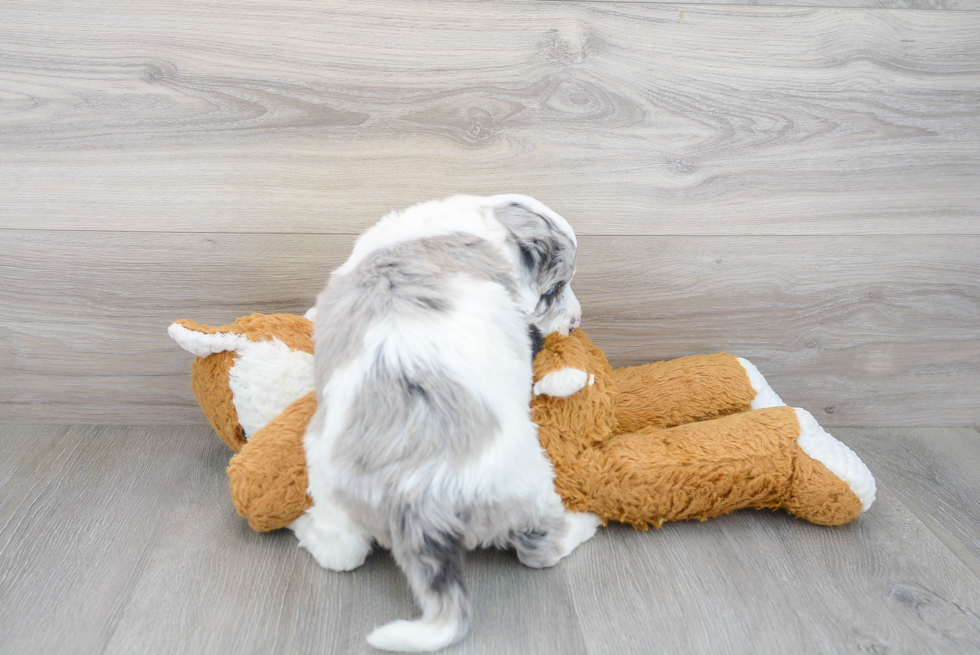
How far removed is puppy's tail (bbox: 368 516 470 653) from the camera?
97 cm

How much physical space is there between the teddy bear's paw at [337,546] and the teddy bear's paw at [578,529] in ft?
1.12

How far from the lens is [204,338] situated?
1305 millimetres

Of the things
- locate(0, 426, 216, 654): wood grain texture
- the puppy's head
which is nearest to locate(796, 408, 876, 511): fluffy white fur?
the puppy's head

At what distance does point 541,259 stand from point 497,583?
21.6 inches

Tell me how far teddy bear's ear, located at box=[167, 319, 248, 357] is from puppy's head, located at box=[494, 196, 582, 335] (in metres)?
0.56

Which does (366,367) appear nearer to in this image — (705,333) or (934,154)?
(705,333)

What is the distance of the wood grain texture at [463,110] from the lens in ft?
4.47

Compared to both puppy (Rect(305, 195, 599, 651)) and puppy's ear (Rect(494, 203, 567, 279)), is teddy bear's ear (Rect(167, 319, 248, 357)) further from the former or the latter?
puppy's ear (Rect(494, 203, 567, 279))

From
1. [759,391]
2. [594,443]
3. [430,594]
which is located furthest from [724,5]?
[430,594]

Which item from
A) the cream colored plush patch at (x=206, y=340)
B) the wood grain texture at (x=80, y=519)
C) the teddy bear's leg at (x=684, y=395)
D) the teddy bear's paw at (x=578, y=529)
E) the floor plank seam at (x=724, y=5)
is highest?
the floor plank seam at (x=724, y=5)

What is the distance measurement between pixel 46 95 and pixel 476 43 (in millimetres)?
859

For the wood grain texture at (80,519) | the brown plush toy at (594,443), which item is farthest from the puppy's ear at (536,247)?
the wood grain texture at (80,519)

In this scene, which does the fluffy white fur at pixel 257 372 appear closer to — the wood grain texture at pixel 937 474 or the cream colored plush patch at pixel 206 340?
the cream colored plush patch at pixel 206 340

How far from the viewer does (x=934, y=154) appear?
150 cm
